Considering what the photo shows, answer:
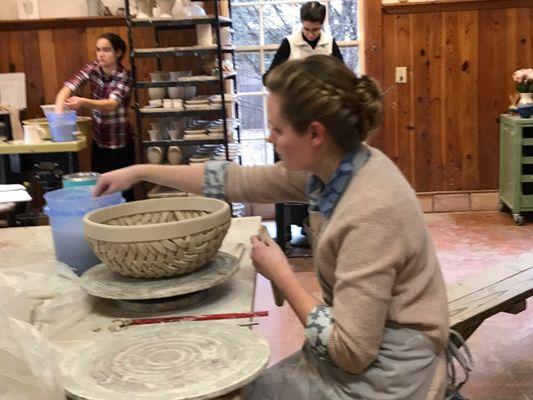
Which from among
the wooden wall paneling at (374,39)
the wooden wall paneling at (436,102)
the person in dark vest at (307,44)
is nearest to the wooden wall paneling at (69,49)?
the person in dark vest at (307,44)

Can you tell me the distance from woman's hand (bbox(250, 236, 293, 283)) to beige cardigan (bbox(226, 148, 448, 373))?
69 mm

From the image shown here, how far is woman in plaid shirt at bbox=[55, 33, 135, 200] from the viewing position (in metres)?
4.48

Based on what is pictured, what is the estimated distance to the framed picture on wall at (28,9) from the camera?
4.91m

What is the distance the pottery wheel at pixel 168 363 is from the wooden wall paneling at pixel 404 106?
13.1 ft

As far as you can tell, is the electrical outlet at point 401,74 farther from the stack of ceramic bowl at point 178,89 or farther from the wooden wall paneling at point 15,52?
the wooden wall paneling at point 15,52

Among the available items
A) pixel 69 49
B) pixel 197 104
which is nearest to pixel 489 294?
pixel 197 104

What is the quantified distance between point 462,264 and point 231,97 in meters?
1.82

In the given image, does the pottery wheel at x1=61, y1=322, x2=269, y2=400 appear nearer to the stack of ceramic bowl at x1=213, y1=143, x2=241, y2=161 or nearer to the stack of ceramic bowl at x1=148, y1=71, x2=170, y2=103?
the stack of ceramic bowl at x1=213, y1=143, x2=241, y2=161

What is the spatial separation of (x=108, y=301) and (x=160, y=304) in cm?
14

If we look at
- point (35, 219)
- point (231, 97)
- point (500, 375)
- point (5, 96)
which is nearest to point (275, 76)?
point (500, 375)

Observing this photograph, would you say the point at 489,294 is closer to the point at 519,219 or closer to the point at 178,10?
the point at 519,219

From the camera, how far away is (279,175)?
1.68m

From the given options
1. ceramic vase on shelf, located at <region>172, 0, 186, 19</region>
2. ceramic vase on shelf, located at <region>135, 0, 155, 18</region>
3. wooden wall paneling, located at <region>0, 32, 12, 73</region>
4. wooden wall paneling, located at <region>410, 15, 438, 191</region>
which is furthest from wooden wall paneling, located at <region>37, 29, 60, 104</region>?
wooden wall paneling, located at <region>410, 15, 438, 191</region>

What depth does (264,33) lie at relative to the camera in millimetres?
5176
